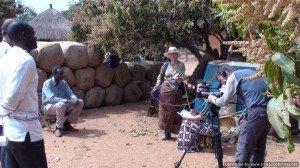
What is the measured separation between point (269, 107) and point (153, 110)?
7.98 meters

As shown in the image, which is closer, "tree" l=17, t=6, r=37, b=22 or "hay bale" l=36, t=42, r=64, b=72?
"hay bale" l=36, t=42, r=64, b=72

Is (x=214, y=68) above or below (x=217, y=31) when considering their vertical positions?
below

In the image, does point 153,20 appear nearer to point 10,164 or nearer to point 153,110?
point 153,110

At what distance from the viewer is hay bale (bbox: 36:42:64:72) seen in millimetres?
8578

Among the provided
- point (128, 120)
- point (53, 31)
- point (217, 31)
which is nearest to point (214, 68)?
point (217, 31)

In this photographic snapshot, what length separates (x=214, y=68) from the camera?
24.7 ft

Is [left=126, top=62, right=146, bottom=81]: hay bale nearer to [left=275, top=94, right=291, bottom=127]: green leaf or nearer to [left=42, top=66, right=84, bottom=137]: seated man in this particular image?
[left=42, top=66, right=84, bottom=137]: seated man

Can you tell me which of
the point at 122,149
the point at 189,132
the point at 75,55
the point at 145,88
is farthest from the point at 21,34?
→ the point at 145,88

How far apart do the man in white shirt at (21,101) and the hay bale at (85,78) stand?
635 centimetres

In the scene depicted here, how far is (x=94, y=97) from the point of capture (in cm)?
965

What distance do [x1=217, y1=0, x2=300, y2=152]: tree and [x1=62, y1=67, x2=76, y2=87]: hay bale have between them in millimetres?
7799

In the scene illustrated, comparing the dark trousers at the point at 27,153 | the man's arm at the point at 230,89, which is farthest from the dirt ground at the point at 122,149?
the dark trousers at the point at 27,153

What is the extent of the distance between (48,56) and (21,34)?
582 centimetres

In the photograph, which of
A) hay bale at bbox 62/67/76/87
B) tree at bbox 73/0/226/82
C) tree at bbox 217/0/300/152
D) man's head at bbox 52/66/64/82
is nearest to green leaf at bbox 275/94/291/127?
tree at bbox 217/0/300/152
